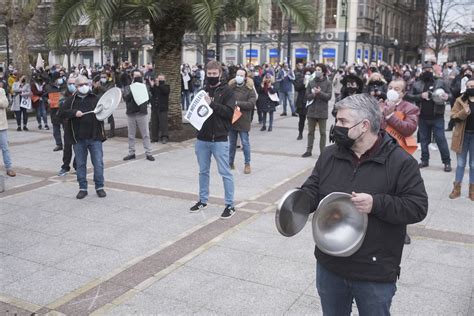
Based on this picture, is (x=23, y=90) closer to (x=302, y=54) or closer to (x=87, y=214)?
(x=87, y=214)

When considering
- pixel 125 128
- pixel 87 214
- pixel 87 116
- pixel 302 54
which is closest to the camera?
pixel 87 214

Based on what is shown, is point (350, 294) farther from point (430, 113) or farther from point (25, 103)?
point (25, 103)

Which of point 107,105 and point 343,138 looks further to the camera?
point 107,105

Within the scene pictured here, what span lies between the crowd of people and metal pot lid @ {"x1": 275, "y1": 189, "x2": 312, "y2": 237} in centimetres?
10

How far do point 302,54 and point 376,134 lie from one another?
177 ft

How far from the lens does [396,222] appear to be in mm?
2617

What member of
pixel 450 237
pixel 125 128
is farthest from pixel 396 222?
pixel 125 128

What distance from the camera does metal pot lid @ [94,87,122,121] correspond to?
24.4 feet

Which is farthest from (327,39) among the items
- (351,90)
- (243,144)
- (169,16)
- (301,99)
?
(351,90)

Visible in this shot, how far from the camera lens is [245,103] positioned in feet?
29.8

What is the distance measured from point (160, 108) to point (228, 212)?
6291 millimetres

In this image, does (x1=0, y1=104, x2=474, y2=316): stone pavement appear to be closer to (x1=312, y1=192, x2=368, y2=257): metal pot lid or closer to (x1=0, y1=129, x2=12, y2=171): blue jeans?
(x1=0, y1=129, x2=12, y2=171): blue jeans

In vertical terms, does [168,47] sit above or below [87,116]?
above

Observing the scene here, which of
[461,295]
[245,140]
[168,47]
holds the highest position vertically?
[168,47]
